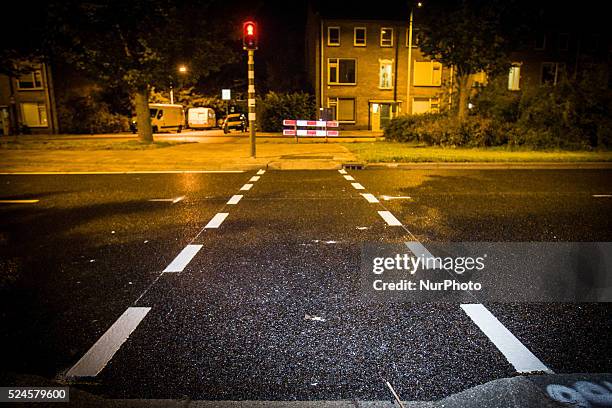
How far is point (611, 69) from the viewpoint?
60.2ft

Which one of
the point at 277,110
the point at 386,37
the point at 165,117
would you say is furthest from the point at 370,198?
the point at 386,37

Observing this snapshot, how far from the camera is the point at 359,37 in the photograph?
41812 mm

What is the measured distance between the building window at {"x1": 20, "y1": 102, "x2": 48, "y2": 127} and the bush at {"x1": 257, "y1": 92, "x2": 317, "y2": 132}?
69.3 ft

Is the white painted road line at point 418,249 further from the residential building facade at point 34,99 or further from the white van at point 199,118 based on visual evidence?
the residential building facade at point 34,99

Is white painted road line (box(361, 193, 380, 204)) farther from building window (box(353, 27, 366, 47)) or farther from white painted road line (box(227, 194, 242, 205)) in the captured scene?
building window (box(353, 27, 366, 47))

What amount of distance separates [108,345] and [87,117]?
43.4 m

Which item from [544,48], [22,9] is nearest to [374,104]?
[544,48]

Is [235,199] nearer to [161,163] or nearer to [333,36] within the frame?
[161,163]

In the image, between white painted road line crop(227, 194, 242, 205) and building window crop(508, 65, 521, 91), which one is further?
building window crop(508, 65, 521, 91)

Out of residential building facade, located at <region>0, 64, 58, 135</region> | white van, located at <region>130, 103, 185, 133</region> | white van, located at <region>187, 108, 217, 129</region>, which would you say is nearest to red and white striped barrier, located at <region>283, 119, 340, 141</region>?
white van, located at <region>130, 103, 185, 133</region>

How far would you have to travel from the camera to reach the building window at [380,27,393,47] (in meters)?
41.9

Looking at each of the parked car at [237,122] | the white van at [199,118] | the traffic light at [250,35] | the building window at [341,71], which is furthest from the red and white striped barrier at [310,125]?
the white van at [199,118]

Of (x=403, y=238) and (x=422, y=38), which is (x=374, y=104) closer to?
(x=422, y=38)

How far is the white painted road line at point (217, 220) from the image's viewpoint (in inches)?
260
